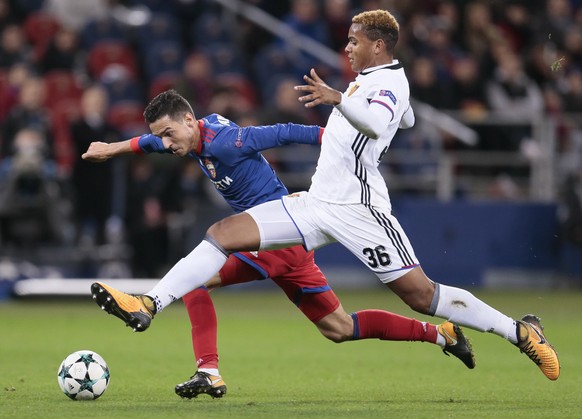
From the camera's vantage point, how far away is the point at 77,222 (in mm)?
16625

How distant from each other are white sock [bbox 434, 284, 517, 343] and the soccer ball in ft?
6.86

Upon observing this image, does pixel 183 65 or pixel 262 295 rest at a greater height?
pixel 183 65

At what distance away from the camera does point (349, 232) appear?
7445mm

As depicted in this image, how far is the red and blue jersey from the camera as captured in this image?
24.9 feet

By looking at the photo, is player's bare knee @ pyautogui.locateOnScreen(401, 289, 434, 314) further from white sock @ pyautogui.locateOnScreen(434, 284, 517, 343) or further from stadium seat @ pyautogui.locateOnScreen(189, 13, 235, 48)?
stadium seat @ pyautogui.locateOnScreen(189, 13, 235, 48)

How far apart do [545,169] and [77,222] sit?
22.0 ft

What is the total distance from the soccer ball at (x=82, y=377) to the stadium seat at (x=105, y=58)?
10.8 m

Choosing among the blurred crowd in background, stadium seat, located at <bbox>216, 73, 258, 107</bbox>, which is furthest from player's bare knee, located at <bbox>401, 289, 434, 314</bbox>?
stadium seat, located at <bbox>216, 73, 258, 107</bbox>

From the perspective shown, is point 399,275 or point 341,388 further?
point 341,388

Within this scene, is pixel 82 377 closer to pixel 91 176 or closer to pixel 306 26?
pixel 91 176

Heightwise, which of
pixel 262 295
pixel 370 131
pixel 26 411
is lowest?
pixel 262 295

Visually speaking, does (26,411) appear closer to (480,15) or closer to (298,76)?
(298,76)

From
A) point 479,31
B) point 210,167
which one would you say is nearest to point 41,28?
point 479,31

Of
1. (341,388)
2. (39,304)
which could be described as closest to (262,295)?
(39,304)
